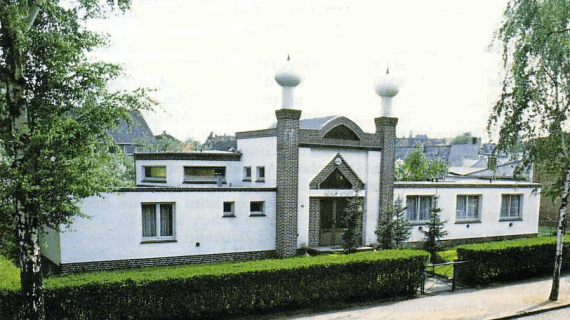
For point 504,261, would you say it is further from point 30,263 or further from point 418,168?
point 418,168

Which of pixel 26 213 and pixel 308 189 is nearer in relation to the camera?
pixel 26 213

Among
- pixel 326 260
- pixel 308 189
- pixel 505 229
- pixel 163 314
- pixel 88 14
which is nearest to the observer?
pixel 88 14

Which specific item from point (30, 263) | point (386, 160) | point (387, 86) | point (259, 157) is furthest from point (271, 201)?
point (30, 263)

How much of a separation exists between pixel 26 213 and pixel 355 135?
14.9 m

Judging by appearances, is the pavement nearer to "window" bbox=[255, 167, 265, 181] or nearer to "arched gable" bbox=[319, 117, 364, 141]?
"arched gable" bbox=[319, 117, 364, 141]

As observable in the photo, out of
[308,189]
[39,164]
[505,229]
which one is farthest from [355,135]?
[39,164]

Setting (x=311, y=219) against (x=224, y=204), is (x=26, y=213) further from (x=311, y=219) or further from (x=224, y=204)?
(x=311, y=219)

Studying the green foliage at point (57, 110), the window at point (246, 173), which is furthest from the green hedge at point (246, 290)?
the window at point (246, 173)

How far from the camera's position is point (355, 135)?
2042 cm

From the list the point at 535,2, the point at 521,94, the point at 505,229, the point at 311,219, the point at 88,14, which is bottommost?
the point at 505,229

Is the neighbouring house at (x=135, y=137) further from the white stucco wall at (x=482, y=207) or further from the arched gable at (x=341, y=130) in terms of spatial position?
the white stucco wall at (x=482, y=207)

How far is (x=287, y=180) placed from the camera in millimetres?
18469

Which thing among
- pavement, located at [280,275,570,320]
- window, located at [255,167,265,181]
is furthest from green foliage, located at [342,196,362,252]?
window, located at [255,167,265,181]

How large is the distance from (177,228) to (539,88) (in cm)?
1331
